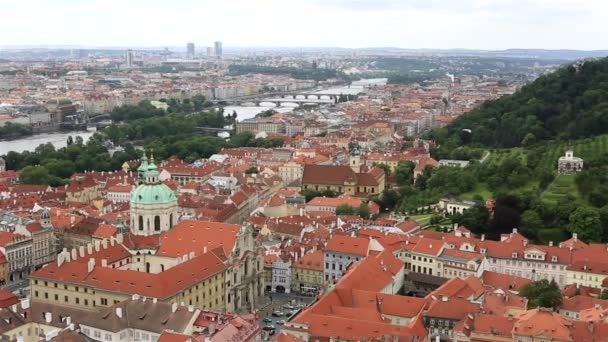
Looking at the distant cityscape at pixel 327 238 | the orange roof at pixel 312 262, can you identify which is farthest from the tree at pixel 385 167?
the orange roof at pixel 312 262

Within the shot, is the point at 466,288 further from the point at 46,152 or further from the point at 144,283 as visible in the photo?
the point at 46,152

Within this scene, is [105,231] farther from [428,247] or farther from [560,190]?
[560,190]

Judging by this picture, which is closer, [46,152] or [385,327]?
[385,327]

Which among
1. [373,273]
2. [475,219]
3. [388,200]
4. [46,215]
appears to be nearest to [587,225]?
[475,219]

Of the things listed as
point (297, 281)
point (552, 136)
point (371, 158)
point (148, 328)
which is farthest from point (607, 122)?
point (148, 328)

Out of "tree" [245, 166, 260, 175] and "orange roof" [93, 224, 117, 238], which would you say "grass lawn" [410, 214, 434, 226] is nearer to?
"orange roof" [93, 224, 117, 238]

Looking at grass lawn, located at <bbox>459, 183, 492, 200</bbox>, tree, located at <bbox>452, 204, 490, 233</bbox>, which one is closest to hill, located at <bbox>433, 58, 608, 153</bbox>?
grass lawn, located at <bbox>459, 183, 492, 200</bbox>

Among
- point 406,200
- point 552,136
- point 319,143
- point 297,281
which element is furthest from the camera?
point 319,143
